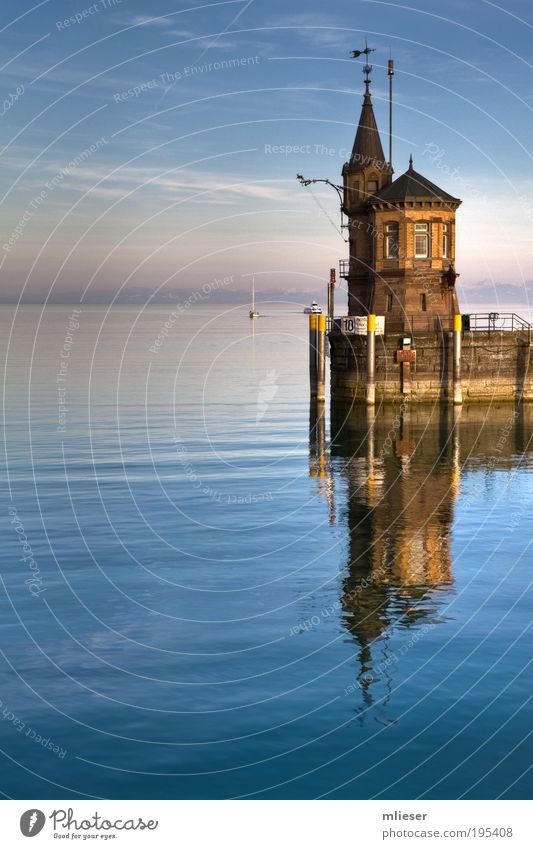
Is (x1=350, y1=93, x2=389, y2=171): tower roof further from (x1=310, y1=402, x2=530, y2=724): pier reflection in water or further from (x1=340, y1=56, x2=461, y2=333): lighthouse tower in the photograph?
(x1=310, y1=402, x2=530, y2=724): pier reflection in water

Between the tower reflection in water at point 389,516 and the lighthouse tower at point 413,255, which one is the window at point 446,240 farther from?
the tower reflection in water at point 389,516

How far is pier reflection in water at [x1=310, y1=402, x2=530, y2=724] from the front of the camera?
2328 centimetres

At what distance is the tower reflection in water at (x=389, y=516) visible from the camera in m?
23.7

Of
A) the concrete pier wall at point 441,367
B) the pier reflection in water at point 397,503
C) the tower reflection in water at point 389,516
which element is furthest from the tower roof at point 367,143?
the tower reflection in water at point 389,516

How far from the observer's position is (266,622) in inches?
963

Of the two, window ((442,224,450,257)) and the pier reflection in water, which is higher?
window ((442,224,450,257))

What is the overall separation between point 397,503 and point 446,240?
117ft

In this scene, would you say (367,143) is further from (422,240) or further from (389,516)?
(389,516)

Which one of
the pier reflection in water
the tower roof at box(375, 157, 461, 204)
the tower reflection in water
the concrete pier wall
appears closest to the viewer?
the pier reflection in water

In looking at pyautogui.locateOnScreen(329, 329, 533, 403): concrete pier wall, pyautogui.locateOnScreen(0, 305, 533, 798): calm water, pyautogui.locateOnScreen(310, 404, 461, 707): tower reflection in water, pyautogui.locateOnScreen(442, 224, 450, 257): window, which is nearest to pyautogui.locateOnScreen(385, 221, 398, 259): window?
pyautogui.locateOnScreen(442, 224, 450, 257): window

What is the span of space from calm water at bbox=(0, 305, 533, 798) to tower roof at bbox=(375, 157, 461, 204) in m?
22.4

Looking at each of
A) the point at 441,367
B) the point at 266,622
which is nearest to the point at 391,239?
the point at 441,367
